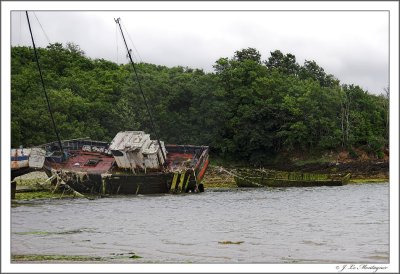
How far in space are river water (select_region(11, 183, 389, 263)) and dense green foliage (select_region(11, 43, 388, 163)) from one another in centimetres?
2852

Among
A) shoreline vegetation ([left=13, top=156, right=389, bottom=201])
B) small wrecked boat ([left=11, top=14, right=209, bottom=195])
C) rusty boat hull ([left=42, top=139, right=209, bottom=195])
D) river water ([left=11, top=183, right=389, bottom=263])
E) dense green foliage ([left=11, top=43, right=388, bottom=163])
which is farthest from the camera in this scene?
dense green foliage ([left=11, top=43, right=388, bottom=163])

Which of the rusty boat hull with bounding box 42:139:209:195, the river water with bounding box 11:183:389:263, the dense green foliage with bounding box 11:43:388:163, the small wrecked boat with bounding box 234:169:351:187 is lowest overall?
the river water with bounding box 11:183:389:263

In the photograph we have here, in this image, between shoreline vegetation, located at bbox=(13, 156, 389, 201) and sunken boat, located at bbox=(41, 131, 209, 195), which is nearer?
sunken boat, located at bbox=(41, 131, 209, 195)

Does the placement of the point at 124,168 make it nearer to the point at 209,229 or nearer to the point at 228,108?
the point at 209,229

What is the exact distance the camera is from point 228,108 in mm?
78875

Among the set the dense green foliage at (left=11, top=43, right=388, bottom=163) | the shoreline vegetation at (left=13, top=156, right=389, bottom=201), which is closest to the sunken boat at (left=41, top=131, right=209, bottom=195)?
the shoreline vegetation at (left=13, top=156, right=389, bottom=201)

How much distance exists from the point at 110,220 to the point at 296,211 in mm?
11097

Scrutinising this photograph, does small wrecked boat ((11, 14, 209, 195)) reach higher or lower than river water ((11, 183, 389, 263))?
higher

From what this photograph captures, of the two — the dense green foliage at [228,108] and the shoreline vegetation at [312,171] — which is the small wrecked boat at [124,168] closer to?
the shoreline vegetation at [312,171]

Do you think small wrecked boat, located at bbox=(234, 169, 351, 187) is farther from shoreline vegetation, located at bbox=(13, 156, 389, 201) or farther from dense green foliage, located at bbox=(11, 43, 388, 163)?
dense green foliage, located at bbox=(11, 43, 388, 163)

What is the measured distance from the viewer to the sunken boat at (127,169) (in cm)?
4828

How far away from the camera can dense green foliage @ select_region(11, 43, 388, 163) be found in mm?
74688

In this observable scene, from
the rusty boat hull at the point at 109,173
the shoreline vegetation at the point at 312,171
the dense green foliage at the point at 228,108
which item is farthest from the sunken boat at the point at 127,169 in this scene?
the dense green foliage at the point at 228,108

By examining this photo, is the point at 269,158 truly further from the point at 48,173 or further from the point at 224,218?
the point at 224,218
